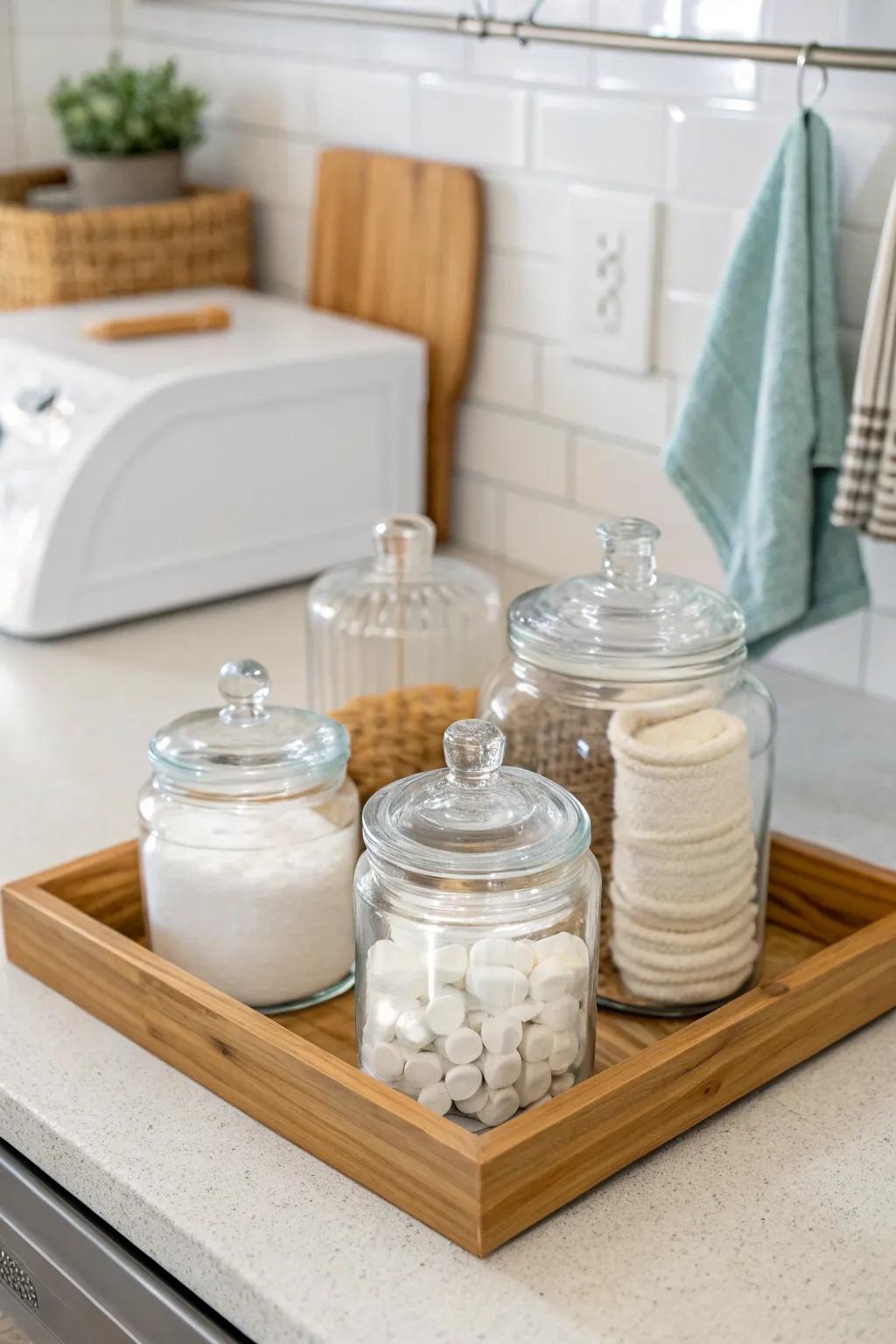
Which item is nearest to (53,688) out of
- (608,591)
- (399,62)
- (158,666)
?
(158,666)

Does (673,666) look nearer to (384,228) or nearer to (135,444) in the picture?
(135,444)

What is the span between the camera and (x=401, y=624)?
1177 mm

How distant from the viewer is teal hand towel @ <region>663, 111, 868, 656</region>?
122 centimetres

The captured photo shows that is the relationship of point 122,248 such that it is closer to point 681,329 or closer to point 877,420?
point 681,329

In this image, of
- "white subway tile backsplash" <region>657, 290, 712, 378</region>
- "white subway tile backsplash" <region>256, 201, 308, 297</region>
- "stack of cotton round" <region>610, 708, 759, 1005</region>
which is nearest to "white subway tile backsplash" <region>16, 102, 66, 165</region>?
"white subway tile backsplash" <region>256, 201, 308, 297</region>

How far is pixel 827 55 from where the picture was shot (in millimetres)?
1184

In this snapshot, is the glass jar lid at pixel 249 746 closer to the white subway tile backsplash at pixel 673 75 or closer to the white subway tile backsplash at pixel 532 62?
the white subway tile backsplash at pixel 673 75

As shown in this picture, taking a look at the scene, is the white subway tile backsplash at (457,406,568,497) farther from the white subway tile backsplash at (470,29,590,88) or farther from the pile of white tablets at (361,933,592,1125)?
the pile of white tablets at (361,933,592,1125)

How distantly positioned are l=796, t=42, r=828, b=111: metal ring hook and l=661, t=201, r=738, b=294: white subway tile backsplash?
0.13m

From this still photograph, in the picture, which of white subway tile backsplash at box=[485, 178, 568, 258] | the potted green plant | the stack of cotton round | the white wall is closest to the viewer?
the stack of cotton round

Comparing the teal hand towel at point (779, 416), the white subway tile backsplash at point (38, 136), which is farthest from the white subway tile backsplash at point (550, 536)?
the white subway tile backsplash at point (38, 136)

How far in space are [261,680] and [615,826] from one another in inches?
8.2

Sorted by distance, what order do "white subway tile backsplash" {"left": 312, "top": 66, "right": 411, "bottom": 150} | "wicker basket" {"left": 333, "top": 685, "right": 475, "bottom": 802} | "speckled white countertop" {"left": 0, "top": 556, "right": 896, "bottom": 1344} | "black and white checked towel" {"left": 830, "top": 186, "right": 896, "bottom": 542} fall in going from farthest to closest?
"white subway tile backsplash" {"left": 312, "top": 66, "right": 411, "bottom": 150} → "black and white checked towel" {"left": 830, "top": 186, "right": 896, "bottom": 542} → "wicker basket" {"left": 333, "top": 685, "right": 475, "bottom": 802} → "speckled white countertop" {"left": 0, "top": 556, "right": 896, "bottom": 1344}

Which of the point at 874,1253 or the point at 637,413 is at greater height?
the point at 637,413
